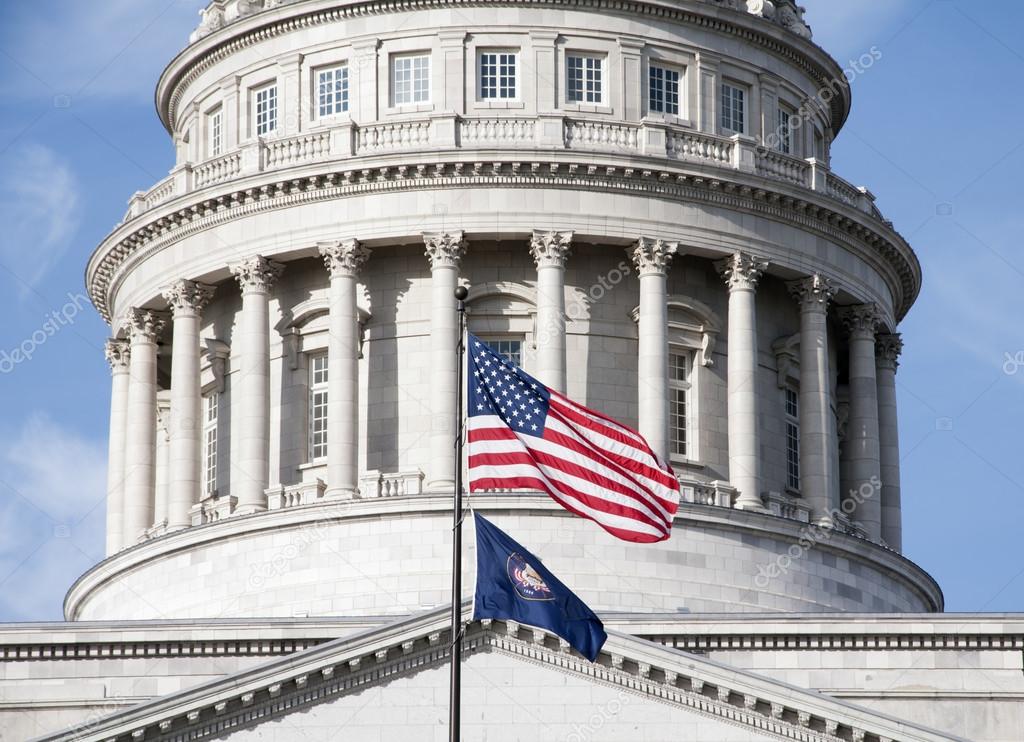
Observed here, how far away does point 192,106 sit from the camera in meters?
78.9

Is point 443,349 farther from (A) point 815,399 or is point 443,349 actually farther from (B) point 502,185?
(A) point 815,399

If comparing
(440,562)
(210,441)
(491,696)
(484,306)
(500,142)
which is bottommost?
(491,696)

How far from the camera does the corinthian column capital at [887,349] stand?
7912cm

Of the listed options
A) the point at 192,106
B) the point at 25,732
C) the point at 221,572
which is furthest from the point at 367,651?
the point at 192,106

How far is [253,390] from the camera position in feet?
239

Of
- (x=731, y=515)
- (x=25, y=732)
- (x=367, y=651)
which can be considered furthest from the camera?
(x=731, y=515)

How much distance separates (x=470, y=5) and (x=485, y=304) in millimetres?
7523

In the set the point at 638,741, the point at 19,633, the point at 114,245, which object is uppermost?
the point at 114,245

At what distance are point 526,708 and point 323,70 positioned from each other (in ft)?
81.3

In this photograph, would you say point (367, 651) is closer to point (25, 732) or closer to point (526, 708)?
point (526, 708)

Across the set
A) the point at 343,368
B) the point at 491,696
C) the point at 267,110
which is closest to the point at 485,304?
the point at 343,368

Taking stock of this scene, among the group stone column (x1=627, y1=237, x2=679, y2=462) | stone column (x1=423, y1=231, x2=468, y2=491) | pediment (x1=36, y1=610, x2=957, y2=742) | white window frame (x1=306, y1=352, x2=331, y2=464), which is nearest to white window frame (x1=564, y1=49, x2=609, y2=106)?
stone column (x1=627, y1=237, x2=679, y2=462)

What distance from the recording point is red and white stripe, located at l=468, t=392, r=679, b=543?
161 ft

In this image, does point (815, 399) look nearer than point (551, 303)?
No
